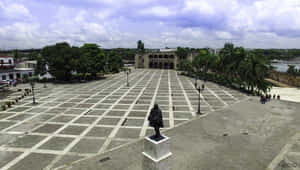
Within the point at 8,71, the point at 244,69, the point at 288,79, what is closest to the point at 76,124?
the point at 244,69

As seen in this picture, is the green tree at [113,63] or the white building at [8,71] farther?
the green tree at [113,63]

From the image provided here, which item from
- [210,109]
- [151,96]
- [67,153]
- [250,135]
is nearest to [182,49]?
[151,96]

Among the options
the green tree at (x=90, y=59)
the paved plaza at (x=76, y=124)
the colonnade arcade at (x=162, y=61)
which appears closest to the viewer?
the paved plaza at (x=76, y=124)

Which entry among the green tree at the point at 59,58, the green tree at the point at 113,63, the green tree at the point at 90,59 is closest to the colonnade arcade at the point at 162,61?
the green tree at the point at 113,63

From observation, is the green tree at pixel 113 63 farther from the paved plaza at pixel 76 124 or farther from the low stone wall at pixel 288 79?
the low stone wall at pixel 288 79

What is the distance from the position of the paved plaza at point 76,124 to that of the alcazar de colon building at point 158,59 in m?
54.7

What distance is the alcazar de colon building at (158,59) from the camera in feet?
258

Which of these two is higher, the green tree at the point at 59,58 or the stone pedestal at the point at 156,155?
the green tree at the point at 59,58

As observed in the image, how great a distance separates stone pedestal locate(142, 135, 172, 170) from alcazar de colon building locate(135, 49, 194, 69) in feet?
235

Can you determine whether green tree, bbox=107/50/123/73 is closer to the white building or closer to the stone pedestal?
the white building

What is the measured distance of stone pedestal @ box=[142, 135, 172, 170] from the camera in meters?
7.39

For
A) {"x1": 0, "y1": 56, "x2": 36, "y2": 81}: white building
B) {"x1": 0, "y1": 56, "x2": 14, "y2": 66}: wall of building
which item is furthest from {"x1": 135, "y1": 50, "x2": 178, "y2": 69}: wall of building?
{"x1": 0, "y1": 56, "x2": 14, "y2": 66}: wall of building

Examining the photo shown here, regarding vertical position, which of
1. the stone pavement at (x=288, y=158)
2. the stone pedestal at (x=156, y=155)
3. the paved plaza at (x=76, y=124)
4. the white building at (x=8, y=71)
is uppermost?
the white building at (x=8, y=71)

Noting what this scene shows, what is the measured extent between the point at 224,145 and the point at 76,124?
1275 centimetres
